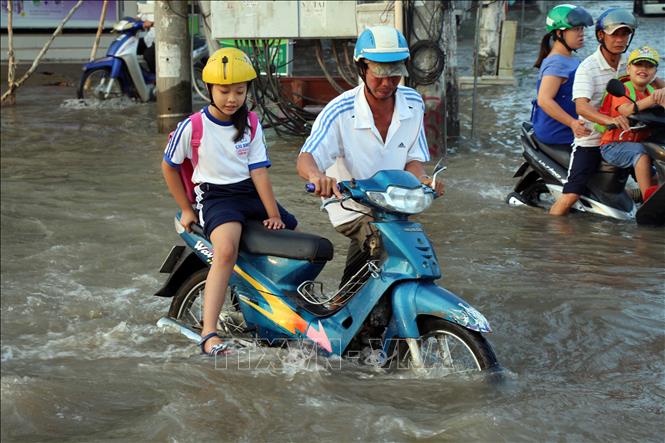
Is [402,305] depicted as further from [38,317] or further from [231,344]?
[38,317]

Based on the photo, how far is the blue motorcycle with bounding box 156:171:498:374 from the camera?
4.38m

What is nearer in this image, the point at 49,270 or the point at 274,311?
the point at 274,311

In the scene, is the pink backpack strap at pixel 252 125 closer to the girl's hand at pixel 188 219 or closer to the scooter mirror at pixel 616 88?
the girl's hand at pixel 188 219

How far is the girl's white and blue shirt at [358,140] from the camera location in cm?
482

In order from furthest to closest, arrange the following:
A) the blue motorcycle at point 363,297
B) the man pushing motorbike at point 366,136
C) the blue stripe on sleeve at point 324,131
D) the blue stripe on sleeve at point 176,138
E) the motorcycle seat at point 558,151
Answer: the motorcycle seat at point 558,151 → the blue stripe on sleeve at point 176,138 → the blue stripe on sleeve at point 324,131 → the man pushing motorbike at point 366,136 → the blue motorcycle at point 363,297

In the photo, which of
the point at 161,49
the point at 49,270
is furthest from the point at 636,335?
the point at 161,49

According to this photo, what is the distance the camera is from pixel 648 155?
25.1 ft

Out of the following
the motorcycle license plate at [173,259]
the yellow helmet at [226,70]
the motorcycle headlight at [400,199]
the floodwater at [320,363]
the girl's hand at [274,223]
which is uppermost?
the yellow helmet at [226,70]

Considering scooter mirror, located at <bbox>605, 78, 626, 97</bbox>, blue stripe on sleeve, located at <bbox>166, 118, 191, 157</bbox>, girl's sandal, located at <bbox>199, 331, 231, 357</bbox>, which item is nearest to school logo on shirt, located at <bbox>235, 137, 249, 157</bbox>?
blue stripe on sleeve, located at <bbox>166, 118, 191, 157</bbox>

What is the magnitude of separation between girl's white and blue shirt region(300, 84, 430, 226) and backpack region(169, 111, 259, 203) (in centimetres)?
42

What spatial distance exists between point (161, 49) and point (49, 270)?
612 cm

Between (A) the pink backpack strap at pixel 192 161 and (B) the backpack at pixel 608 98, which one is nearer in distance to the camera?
(A) the pink backpack strap at pixel 192 161

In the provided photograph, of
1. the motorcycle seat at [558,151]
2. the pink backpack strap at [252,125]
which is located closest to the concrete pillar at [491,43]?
the motorcycle seat at [558,151]

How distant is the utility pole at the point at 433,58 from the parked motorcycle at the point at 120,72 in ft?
16.3
